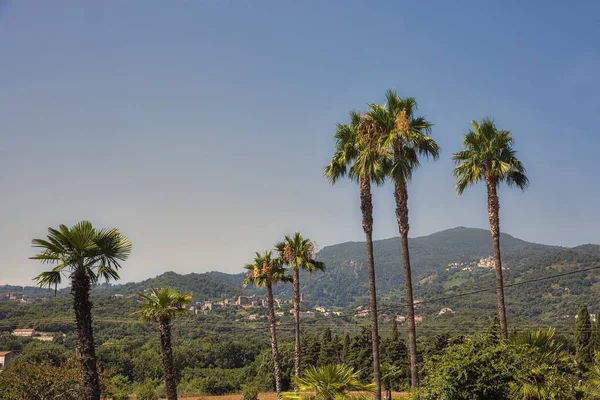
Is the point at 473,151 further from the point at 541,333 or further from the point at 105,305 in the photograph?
the point at 105,305

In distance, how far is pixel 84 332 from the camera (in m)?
15.5

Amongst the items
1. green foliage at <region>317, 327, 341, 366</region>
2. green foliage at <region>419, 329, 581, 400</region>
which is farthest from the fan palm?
green foliage at <region>317, 327, 341, 366</region>

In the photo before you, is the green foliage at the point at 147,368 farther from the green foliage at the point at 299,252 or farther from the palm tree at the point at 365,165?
the palm tree at the point at 365,165

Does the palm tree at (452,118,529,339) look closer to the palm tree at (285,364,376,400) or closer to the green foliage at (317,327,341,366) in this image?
the palm tree at (285,364,376,400)

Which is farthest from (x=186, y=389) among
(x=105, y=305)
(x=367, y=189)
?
(x=105, y=305)

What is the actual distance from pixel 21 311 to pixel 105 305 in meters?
32.3

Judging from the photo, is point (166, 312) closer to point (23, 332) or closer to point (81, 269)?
point (81, 269)

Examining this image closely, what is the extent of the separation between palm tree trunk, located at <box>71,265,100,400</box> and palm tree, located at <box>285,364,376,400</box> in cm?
610

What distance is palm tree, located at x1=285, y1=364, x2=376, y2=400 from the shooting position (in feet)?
47.3

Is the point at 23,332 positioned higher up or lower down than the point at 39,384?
lower down

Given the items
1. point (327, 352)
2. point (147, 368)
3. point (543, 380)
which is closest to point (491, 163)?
point (543, 380)

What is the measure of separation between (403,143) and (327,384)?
34.7 ft

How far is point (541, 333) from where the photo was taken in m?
18.5

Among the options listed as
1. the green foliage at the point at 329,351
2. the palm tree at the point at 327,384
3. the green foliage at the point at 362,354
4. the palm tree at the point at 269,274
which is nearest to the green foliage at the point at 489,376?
the palm tree at the point at 327,384
